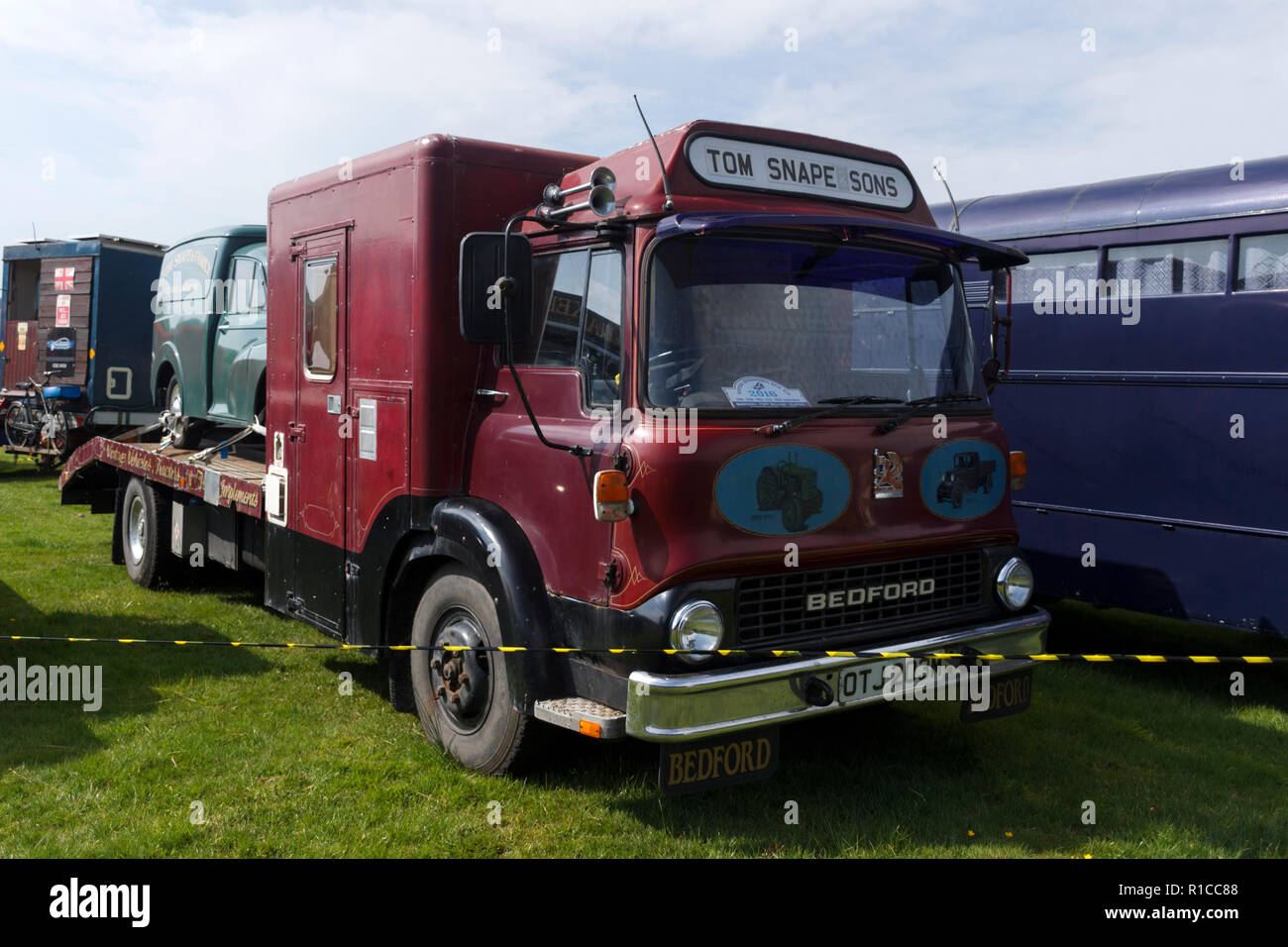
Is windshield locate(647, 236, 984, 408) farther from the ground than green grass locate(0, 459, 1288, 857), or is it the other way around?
windshield locate(647, 236, 984, 408)

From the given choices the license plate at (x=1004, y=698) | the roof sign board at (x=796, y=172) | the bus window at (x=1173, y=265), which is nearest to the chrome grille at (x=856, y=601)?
the license plate at (x=1004, y=698)

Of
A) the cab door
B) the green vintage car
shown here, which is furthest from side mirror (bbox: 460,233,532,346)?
the green vintage car

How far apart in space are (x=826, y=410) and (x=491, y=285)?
4.70 ft

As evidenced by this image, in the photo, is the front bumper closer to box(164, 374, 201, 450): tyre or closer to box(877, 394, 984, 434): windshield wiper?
box(877, 394, 984, 434): windshield wiper

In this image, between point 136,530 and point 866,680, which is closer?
point 866,680

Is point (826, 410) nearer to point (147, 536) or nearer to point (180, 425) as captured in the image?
point (147, 536)

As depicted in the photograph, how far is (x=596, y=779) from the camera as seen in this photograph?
4.92m

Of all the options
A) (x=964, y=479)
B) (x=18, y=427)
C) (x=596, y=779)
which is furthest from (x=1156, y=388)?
(x=18, y=427)

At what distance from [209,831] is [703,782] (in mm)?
1988

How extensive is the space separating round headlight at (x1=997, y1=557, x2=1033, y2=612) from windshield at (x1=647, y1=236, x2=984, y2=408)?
84 centimetres

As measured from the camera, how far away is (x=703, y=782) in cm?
406

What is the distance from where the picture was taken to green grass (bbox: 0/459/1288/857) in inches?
172

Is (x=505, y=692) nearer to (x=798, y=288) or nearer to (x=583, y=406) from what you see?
(x=583, y=406)
